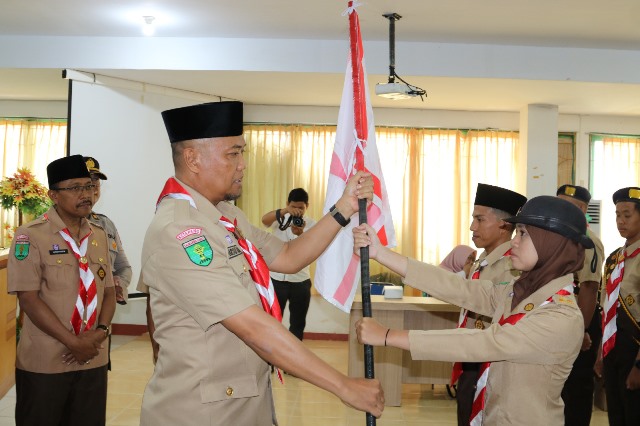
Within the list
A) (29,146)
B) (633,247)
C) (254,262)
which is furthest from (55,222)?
(29,146)

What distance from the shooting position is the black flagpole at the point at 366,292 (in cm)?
216

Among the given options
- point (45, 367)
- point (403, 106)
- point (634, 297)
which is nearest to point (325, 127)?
point (403, 106)

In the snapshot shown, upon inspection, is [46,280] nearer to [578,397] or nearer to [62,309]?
[62,309]

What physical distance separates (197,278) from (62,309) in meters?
1.84

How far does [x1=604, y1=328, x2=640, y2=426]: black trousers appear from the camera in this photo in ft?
12.7

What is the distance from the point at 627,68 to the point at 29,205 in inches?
241

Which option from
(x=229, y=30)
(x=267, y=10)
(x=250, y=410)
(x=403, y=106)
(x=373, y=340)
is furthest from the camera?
(x=403, y=106)

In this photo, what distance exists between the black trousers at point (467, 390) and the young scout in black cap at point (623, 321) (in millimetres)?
1168

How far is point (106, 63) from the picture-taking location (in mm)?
6938

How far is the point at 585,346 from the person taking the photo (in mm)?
4500

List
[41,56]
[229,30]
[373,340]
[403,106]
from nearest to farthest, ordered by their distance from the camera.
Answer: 1. [373,340]
2. [229,30]
3. [41,56]
4. [403,106]

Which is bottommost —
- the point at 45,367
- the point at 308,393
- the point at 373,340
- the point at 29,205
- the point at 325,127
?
the point at 308,393

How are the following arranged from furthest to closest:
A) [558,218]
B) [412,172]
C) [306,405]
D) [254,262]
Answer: [412,172] → [306,405] → [558,218] → [254,262]

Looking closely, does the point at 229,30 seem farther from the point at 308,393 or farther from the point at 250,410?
the point at 250,410
